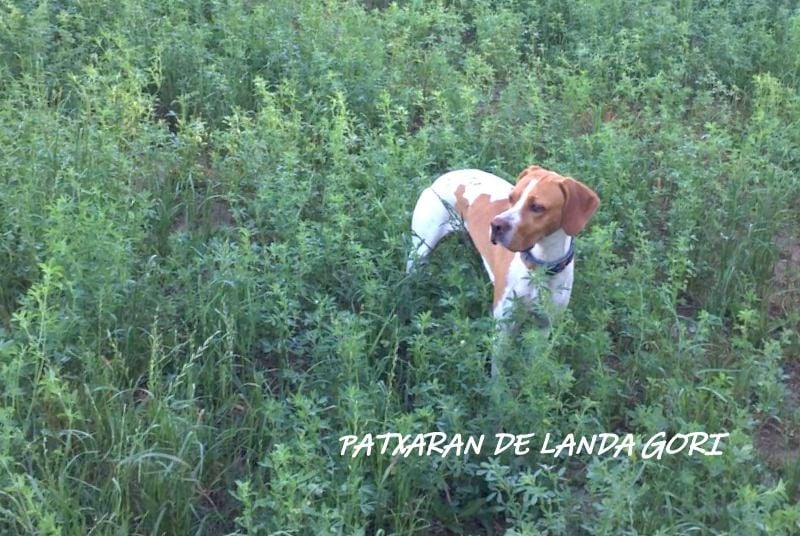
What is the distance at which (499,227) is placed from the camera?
4.26 metres

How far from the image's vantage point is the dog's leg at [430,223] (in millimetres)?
5035

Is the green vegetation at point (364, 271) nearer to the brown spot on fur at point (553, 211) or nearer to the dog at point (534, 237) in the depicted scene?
the dog at point (534, 237)

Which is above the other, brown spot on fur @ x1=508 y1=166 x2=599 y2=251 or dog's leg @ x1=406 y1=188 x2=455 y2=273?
brown spot on fur @ x1=508 y1=166 x2=599 y2=251

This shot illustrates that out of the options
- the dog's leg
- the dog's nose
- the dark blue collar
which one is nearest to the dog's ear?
the dark blue collar

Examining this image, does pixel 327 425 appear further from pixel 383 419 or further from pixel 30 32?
pixel 30 32

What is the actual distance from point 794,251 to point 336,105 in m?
2.58

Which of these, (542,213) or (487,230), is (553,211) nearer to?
(542,213)

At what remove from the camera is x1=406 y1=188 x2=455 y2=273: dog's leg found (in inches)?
198

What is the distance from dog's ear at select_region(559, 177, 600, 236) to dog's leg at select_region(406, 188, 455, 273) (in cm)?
82

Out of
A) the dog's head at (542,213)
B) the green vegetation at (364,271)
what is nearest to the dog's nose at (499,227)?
the dog's head at (542,213)

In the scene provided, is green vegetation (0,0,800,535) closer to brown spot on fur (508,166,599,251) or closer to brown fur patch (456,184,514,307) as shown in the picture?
brown fur patch (456,184,514,307)

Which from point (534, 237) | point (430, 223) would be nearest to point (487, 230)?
point (430, 223)

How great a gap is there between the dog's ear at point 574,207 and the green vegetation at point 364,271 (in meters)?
0.39

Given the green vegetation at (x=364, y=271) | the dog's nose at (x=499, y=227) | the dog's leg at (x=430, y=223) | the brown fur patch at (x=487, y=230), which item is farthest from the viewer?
the dog's leg at (x=430, y=223)
